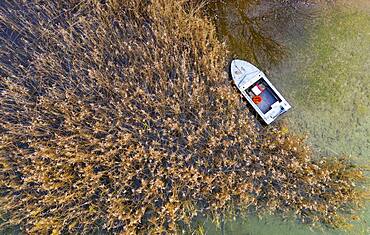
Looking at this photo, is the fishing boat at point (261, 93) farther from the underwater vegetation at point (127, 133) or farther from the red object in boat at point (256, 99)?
the underwater vegetation at point (127, 133)

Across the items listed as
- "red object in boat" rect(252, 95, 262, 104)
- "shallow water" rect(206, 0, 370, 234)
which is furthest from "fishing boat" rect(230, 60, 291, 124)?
"shallow water" rect(206, 0, 370, 234)

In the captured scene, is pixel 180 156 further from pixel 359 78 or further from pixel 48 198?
pixel 359 78

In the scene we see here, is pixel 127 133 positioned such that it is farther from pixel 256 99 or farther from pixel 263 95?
pixel 263 95

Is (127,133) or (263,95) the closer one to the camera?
(127,133)

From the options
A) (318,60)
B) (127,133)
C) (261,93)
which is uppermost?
(127,133)

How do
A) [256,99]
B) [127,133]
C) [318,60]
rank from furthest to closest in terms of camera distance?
1. [318,60]
2. [256,99]
3. [127,133]

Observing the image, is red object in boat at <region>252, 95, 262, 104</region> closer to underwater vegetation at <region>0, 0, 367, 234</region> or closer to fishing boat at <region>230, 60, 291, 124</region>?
fishing boat at <region>230, 60, 291, 124</region>

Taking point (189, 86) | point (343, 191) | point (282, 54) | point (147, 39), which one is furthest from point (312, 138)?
point (147, 39)

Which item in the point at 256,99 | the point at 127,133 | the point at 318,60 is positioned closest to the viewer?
the point at 127,133

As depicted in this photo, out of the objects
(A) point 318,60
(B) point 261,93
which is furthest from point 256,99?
(A) point 318,60
